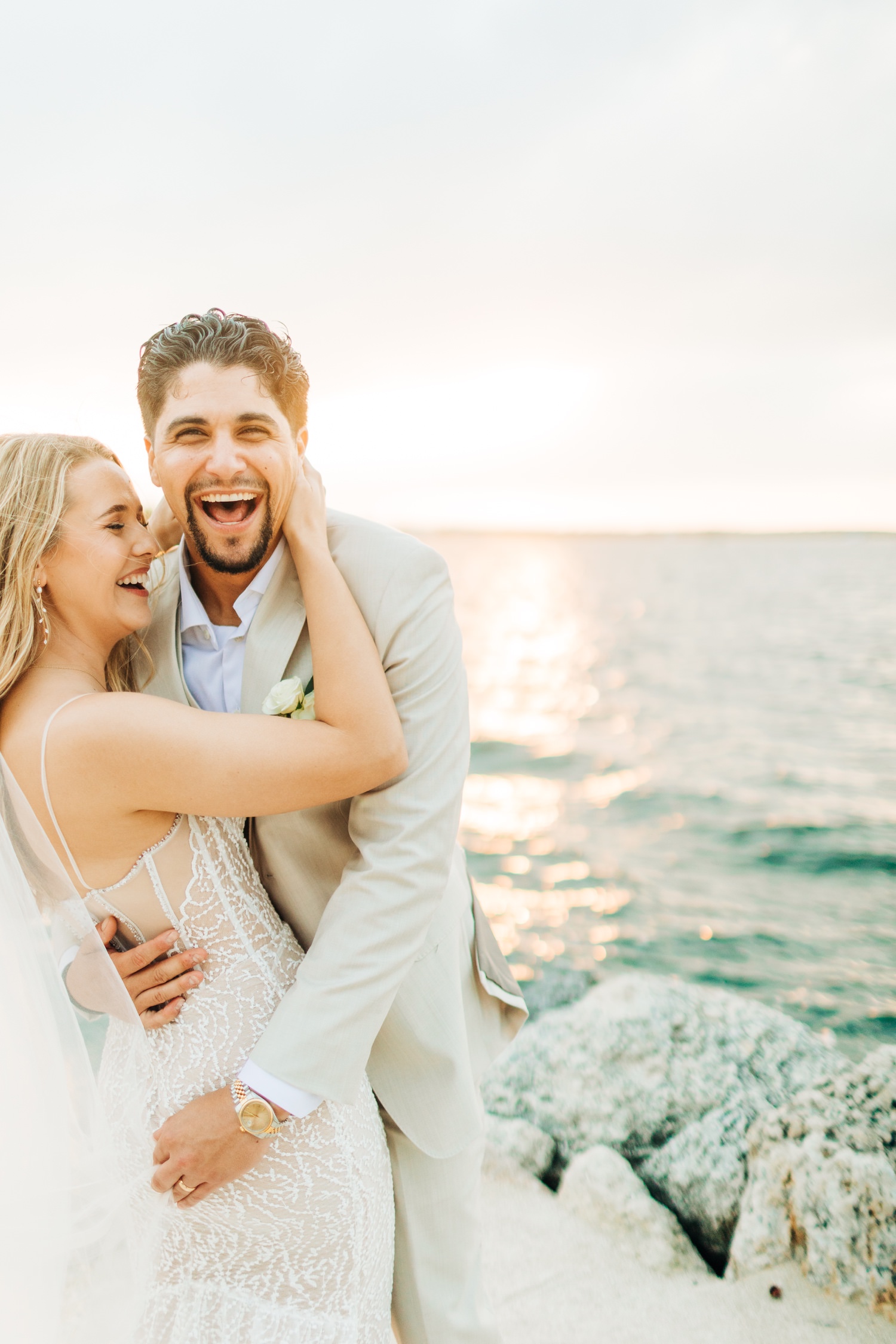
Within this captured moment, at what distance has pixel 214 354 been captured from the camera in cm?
219

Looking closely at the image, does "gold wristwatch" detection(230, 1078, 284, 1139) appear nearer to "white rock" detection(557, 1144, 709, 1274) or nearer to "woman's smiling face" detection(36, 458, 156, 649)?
"woman's smiling face" detection(36, 458, 156, 649)

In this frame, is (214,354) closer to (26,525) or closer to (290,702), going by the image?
(26,525)

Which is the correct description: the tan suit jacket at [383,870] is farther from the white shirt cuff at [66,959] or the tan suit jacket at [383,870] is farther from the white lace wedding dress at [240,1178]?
the white shirt cuff at [66,959]

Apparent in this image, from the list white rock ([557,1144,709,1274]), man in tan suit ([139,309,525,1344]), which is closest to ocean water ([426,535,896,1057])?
white rock ([557,1144,709,1274])

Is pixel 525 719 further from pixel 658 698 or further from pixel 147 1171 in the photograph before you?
pixel 147 1171

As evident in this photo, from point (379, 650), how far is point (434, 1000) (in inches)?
33.9

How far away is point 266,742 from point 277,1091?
0.70 metres

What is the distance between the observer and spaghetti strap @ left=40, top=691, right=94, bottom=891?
A: 1.84 m

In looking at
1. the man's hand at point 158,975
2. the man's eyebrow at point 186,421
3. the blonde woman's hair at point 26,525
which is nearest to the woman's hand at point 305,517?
the man's eyebrow at point 186,421

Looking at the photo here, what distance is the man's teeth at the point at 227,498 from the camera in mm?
2146

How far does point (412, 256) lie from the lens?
22.0ft

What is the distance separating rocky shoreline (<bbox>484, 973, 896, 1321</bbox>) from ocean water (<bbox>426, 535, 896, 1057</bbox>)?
4.57 ft

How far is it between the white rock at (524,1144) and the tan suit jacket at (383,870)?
74.2 inches

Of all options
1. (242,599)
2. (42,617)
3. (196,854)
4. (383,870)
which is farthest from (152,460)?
(383,870)
